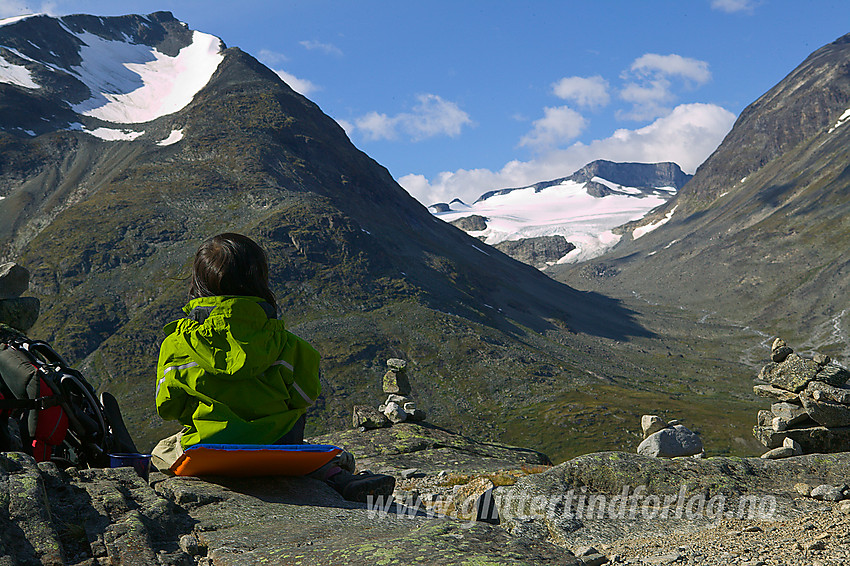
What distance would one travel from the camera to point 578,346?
189 metres

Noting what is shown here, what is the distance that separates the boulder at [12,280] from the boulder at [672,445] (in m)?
16.7

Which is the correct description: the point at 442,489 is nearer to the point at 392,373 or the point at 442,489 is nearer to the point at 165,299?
the point at 392,373

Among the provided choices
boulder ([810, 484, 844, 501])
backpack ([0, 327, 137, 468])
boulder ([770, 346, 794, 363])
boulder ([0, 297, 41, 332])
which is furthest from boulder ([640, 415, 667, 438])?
boulder ([0, 297, 41, 332])

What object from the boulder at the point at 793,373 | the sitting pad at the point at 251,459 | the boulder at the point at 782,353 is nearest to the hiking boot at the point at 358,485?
the sitting pad at the point at 251,459

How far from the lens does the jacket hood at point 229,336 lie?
7.61 meters

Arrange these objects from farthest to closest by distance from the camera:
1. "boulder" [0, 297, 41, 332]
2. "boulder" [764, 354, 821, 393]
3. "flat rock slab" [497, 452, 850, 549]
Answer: "boulder" [764, 354, 821, 393], "boulder" [0, 297, 41, 332], "flat rock slab" [497, 452, 850, 549]

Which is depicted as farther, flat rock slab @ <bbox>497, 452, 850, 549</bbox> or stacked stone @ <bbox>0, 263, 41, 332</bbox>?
stacked stone @ <bbox>0, 263, 41, 332</bbox>

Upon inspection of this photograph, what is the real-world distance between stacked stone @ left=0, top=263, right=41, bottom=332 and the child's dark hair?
769 centimetres

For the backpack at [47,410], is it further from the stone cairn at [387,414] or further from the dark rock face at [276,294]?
the dark rock face at [276,294]

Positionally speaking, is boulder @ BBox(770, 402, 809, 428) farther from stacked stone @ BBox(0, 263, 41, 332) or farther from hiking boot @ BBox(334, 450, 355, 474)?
stacked stone @ BBox(0, 263, 41, 332)

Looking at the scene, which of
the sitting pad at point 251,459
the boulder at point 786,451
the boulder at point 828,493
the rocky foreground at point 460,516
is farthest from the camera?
the boulder at point 786,451

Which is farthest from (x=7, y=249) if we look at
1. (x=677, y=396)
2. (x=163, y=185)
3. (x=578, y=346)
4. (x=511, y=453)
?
(x=511, y=453)

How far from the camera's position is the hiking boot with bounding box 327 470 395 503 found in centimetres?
910

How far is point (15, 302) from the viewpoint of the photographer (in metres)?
13.5
